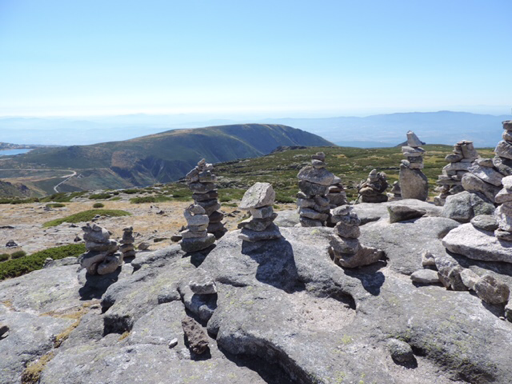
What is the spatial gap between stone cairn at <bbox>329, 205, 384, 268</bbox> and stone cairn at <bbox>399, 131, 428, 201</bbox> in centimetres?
1148

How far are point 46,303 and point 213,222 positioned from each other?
989 cm

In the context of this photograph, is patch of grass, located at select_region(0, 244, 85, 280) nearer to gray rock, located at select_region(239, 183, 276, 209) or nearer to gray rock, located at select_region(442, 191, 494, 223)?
gray rock, located at select_region(239, 183, 276, 209)

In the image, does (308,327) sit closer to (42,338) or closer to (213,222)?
(42,338)

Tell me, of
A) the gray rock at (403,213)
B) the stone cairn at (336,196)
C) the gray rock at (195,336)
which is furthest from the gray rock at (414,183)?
the gray rock at (195,336)

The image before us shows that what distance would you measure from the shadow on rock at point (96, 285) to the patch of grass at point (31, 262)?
28.7 ft

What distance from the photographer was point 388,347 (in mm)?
8117

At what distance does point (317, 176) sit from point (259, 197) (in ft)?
20.9

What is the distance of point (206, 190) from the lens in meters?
20.2

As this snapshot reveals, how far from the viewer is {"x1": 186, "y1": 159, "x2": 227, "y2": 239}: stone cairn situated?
65.3ft

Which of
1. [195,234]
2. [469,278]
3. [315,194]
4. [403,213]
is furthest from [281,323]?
[315,194]

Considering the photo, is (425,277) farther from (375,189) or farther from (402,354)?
(375,189)

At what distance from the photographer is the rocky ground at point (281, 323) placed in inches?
306

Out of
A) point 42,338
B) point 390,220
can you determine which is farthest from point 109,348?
point 390,220

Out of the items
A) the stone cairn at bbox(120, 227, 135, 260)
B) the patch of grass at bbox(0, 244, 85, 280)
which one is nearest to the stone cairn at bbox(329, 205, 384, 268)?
the stone cairn at bbox(120, 227, 135, 260)
